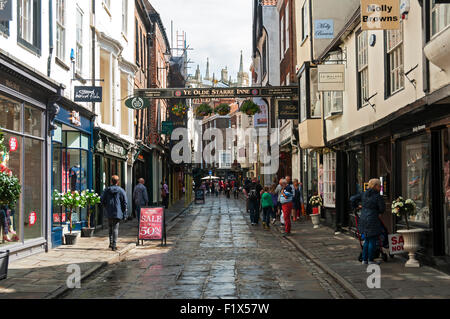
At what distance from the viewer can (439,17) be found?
33.6ft

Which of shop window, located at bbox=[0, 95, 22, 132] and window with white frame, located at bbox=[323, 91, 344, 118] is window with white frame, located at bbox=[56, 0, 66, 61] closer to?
→ shop window, located at bbox=[0, 95, 22, 132]

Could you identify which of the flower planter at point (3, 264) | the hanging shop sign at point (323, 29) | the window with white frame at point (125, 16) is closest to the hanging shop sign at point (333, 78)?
the hanging shop sign at point (323, 29)

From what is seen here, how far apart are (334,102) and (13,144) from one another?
1072cm

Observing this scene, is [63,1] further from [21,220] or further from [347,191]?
[347,191]

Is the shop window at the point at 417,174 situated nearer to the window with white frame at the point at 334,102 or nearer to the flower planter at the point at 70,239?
the window with white frame at the point at 334,102

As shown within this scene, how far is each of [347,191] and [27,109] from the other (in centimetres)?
1056

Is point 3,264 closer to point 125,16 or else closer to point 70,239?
point 70,239

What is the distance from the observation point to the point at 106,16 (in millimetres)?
22031

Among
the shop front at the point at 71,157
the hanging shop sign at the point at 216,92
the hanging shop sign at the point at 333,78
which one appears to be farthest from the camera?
the hanging shop sign at the point at 216,92

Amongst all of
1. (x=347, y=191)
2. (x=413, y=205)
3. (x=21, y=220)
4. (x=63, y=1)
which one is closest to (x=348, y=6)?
(x=347, y=191)

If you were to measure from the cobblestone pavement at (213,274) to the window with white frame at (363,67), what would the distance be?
4627 mm

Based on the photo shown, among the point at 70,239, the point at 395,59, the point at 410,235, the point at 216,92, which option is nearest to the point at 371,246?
the point at 410,235

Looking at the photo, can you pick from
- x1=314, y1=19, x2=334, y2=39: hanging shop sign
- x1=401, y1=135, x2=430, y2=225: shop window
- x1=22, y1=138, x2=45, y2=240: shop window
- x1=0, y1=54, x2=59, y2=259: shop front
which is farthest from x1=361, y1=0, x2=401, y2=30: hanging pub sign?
x1=314, y1=19, x2=334, y2=39: hanging shop sign

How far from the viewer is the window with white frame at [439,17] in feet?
32.5
